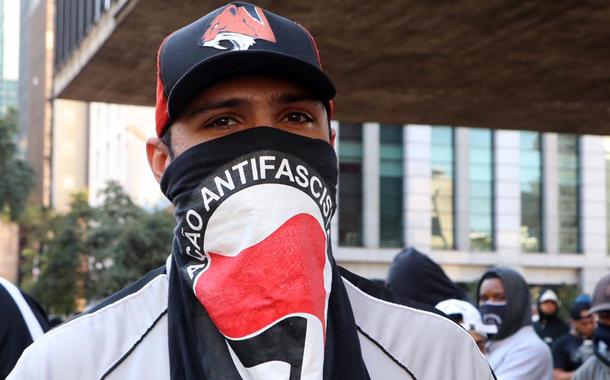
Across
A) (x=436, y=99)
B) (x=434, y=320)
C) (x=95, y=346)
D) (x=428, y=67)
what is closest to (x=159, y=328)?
(x=95, y=346)

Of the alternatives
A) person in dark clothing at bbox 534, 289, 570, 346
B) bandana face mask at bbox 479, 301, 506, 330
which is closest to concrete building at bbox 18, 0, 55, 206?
person in dark clothing at bbox 534, 289, 570, 346

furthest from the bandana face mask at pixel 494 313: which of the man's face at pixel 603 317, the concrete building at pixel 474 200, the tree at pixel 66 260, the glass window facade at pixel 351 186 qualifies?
the glass window facade at pixel 351 186

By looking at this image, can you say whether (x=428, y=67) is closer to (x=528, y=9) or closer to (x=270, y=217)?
(x=528, y=9)

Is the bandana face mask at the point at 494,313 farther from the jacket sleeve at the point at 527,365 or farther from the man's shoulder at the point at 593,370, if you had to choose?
the man's shoulder at the point at 593,370

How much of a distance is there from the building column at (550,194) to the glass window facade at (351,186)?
8.81 meters

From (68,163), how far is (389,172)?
49.1 metres

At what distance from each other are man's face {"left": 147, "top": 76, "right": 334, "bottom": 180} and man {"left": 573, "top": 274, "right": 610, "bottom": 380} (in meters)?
5.48

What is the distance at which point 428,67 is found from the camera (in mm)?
15750

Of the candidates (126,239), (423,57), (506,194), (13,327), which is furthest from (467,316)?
(506,194)

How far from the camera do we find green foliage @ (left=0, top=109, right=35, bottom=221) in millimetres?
43094

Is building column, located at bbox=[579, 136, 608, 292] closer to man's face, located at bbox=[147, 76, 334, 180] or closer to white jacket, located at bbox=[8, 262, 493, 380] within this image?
white jacket, located at bbox=[8, 262, 493, 380]

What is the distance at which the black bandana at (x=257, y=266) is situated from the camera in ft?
6.52

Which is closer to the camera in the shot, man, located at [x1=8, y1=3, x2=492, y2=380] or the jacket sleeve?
man, located at [x1=8, y1=3, x2=492, y2=380]

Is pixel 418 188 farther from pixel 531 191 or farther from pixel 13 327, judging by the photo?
pixel 13 327
